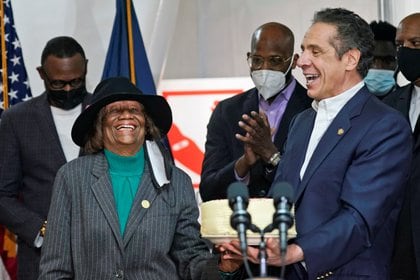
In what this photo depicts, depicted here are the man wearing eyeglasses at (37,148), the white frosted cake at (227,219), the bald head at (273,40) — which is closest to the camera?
the white frosted cake at (227,219)

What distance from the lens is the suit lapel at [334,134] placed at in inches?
171

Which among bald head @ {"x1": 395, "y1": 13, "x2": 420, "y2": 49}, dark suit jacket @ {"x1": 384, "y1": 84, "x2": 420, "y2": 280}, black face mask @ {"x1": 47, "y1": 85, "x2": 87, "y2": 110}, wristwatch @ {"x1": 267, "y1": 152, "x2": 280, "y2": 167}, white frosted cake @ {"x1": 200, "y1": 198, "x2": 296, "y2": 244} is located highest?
bald head @ {"x1": 395, "y1": 13, "x2": 420, "y2": 49}

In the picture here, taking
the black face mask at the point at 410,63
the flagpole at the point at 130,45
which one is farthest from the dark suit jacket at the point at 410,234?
the flagpole at the point at 130,45

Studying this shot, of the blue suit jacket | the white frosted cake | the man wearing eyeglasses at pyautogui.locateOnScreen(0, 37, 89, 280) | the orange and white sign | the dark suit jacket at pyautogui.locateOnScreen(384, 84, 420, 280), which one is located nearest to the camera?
the white frosted cake

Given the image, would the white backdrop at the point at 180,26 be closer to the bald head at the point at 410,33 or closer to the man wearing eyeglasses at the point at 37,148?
the man wearing eyeglasses at the point at 37,148

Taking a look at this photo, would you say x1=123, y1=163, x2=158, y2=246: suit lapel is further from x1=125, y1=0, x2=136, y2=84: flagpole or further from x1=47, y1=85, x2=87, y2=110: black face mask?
x1=125, y1=0, x2=136, y2=84: flagpole

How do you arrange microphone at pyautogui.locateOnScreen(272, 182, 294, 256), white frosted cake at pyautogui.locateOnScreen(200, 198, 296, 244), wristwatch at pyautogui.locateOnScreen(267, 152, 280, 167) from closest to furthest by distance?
microphone at pyautogui.locateOnScreen(272, 182, 294, 256), white frosted cake at pyautogui.locateOnScreen(200, 198, 296, 244), wristwatch at pyautogui.locateOnScreen(267, 152, 280, 167)

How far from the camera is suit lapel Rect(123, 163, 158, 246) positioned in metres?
4.94

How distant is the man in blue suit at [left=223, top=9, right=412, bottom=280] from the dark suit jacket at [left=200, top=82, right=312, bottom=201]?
1095 mm

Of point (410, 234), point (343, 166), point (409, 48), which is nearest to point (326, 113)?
point (343, 166)

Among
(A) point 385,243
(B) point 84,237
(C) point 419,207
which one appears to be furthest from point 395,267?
(B) point 84,237

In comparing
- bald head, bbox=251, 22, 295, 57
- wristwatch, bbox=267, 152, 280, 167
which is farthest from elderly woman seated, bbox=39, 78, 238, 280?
bald head, bbox=251, 22, 295, 57

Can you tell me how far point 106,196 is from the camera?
4.97 metres

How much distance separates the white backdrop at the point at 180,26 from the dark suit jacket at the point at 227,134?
213cm
